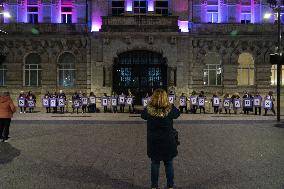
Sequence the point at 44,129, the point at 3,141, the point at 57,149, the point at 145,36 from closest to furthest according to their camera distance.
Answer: the point at 57,149 < the point at 3,141 < the point at 44,129 < the point at 145,36

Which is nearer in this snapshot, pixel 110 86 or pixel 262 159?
pixel 262 159

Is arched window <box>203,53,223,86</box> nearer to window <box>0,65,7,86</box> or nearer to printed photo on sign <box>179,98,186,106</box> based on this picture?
printed photo on sign <box>179,98,186,106</box>

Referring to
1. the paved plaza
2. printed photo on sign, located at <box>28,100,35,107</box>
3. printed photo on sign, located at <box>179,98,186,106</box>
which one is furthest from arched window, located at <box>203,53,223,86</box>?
the paved plaza

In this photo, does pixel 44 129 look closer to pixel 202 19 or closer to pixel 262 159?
pixel 262 159

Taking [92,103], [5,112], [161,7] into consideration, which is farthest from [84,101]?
[5,112]

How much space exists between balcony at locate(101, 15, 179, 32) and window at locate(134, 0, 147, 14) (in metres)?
1.57

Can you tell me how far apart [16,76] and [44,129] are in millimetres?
19272

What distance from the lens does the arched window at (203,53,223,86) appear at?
39.6 m

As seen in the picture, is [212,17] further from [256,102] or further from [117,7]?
[256,102]

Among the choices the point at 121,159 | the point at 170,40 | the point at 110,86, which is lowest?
the point at 121,159

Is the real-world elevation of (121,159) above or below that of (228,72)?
below

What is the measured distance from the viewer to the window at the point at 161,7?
39.9 m

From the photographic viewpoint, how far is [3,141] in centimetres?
1691

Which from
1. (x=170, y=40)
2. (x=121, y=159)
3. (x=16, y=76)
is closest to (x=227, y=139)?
(x=121, y=159)
